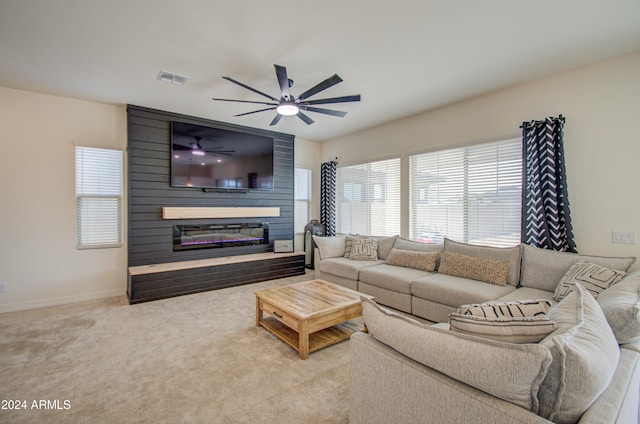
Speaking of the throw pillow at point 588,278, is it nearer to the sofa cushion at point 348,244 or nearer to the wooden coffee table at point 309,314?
the wooden coffee table at point 309,314

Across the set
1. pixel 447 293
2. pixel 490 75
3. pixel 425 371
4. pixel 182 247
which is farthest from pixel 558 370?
pixel 182 247

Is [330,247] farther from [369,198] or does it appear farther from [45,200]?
[45,200]

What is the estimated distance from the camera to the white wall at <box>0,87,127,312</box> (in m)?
3.56

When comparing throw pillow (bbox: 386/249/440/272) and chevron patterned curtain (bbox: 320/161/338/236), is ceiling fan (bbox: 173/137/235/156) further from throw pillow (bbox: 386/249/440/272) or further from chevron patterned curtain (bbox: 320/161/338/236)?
throw pillow (bbox: 386/249/440/272)

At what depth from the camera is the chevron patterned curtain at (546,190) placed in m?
2.94

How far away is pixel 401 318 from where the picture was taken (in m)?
1.29

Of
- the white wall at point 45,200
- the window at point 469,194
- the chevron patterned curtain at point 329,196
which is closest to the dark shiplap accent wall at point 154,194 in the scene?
the white wall at point 45,200

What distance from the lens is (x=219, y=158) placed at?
4.85 metres

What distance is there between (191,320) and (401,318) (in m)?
2.82

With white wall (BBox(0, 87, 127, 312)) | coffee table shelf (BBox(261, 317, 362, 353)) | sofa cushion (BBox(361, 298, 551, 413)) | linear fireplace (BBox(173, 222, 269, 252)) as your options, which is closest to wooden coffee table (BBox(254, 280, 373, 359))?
coffee table shelf (BBox(261, 317, 362, 353))

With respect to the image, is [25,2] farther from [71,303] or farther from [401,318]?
[71,303]

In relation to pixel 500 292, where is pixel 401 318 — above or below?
above

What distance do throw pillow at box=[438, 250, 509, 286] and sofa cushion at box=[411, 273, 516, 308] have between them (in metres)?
0.06

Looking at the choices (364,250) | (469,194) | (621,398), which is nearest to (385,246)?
(364,250)
